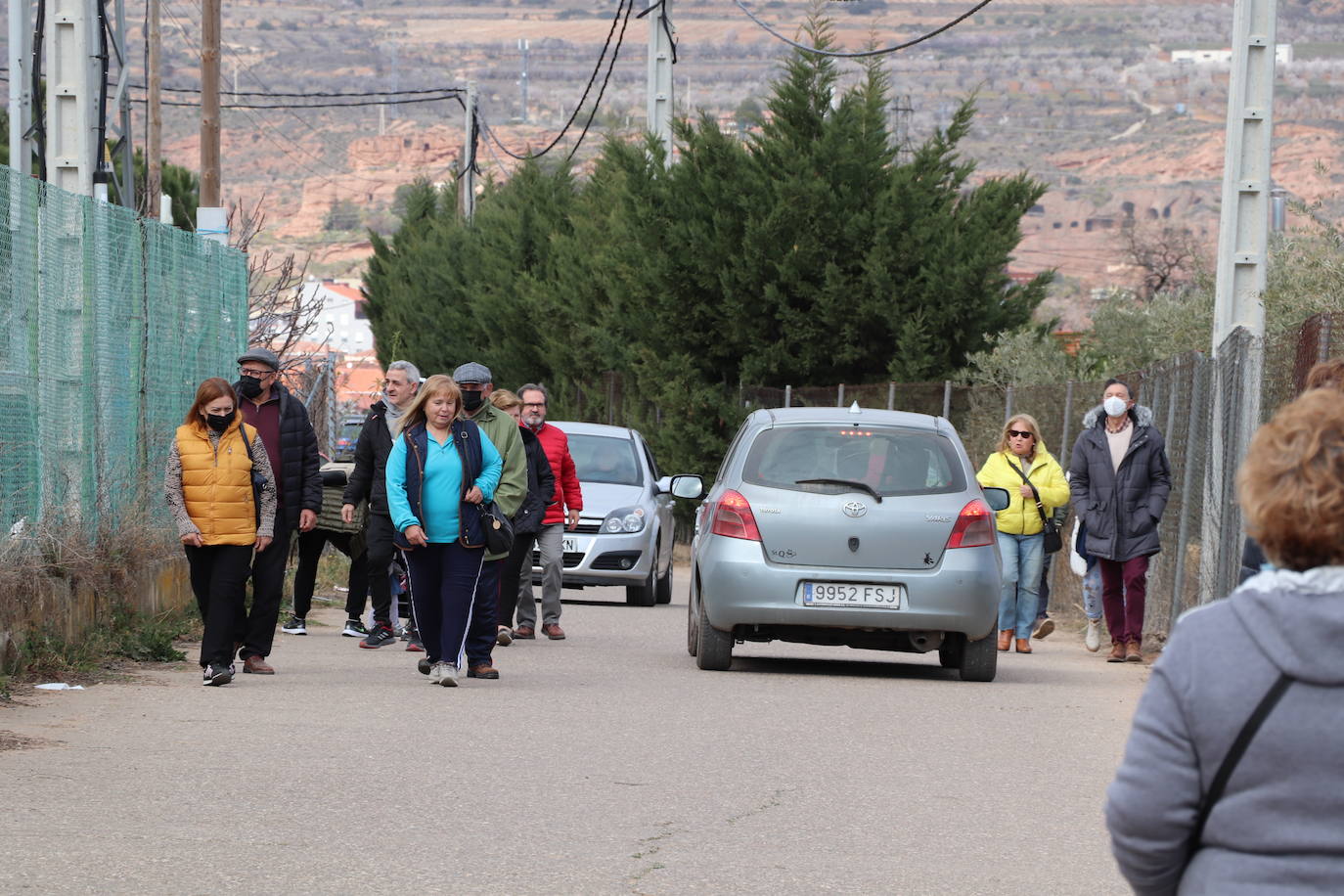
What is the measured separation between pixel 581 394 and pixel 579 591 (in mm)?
19101

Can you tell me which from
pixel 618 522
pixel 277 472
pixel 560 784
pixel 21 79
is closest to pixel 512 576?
pixel 277 472

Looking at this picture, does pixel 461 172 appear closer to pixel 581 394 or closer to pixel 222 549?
pixel 581 394

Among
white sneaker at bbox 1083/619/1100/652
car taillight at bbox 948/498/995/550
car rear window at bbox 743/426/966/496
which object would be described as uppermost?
car rear window at bbox 743/426/966/496

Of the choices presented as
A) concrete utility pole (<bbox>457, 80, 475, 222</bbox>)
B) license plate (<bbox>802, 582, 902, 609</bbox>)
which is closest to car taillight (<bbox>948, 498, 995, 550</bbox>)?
license plate (<bbox>802, 582, 902, 609</bbox>)

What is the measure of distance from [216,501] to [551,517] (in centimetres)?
358

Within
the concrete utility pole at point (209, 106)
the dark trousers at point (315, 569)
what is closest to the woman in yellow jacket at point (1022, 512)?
the dark trousers at point (315, 569)

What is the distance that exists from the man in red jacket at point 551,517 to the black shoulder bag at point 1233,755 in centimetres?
1115

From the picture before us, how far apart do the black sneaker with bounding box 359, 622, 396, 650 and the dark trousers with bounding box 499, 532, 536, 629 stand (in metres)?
0.77

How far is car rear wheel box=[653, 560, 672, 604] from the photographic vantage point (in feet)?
66.3

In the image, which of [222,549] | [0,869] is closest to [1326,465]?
[0,869]

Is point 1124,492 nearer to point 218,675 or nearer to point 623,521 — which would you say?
point 218,675

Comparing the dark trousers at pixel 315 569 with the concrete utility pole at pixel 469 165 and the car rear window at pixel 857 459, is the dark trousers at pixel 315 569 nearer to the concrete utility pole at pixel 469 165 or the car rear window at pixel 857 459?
the car rear window at pixel 857 459

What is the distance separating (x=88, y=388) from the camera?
502 inches

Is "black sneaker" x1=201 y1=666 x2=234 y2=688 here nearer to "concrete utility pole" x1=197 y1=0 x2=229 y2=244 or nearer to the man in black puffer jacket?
the man in black puffer jacket
